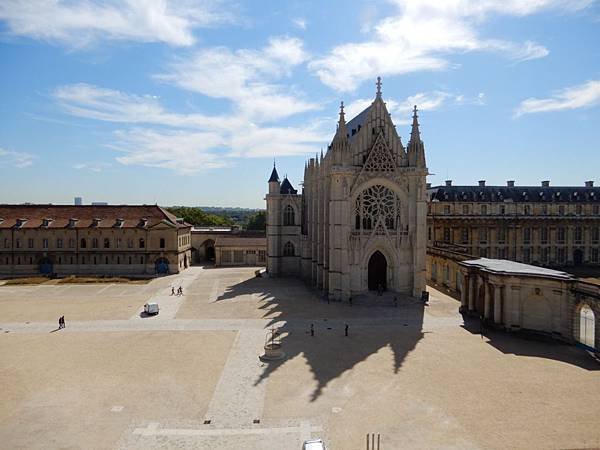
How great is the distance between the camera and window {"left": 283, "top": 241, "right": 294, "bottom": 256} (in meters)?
61.0

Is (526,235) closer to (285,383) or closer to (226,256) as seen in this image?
(226,256)

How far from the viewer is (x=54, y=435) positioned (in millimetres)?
17125

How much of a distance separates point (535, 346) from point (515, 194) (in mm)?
42794

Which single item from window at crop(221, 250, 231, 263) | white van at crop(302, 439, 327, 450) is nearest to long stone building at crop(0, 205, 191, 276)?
window at crop(221, 250, 231, 263)

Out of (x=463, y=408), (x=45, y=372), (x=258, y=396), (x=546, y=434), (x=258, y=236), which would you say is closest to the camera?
(x=546, y=434)

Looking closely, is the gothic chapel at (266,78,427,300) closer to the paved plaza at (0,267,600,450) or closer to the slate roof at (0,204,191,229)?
the paved plaza at (0,267,600,450)

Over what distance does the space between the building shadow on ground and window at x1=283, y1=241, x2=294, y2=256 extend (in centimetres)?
3125

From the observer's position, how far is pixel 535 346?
94.0 ft

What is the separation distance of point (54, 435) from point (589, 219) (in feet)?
236

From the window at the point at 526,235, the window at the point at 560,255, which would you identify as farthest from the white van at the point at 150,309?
the window at the point at 560,255

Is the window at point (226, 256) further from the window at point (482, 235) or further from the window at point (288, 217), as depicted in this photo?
the window at point (482, 235)

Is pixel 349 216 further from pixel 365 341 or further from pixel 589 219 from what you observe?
pixel 589 219

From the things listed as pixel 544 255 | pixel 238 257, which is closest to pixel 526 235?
pixel 544 255

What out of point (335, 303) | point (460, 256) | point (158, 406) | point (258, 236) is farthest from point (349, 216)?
point (258, 236)
